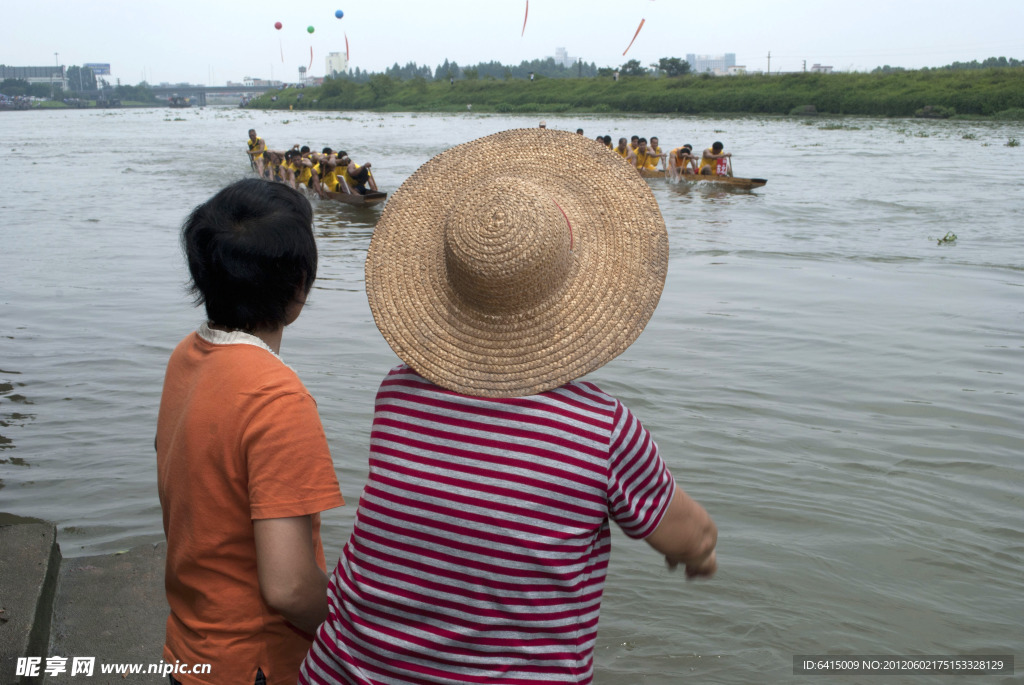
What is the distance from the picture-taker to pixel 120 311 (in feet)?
27.6

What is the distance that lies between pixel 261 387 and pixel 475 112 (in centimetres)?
7402

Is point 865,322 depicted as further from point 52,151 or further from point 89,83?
point 89,83

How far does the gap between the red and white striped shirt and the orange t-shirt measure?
0.14m

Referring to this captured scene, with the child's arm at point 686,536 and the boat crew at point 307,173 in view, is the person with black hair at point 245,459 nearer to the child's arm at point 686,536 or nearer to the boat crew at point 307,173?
the child's arm at point 686,536

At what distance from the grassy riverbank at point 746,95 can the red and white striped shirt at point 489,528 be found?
4550 centimetres

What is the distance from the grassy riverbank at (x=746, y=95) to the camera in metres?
44.2

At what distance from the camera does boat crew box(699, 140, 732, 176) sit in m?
19.1

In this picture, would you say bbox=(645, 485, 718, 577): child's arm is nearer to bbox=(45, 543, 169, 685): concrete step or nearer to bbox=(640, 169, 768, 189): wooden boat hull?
bbox=(45, 543, 169, 685): concrete step

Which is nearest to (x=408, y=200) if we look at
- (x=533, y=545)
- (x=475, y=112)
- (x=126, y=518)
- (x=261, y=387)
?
(x=261, y=387)

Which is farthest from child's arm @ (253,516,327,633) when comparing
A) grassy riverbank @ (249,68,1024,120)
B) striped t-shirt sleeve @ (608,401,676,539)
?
grassy riverbank @ (249,68,1024,120)

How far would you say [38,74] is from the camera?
158875mm

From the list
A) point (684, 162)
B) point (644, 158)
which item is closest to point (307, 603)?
point (684, 162)

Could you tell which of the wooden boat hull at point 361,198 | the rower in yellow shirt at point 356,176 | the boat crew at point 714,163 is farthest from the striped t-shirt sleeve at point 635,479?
the boat crew at point 714,163

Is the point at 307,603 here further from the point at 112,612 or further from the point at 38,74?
the point at 38,74
